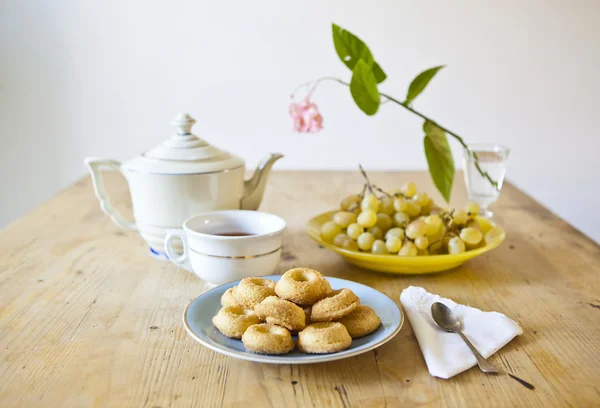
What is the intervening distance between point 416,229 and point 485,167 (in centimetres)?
29

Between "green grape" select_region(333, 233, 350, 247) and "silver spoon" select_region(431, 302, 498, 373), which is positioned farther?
"green grape" select_region(333, 233, 350, 247)

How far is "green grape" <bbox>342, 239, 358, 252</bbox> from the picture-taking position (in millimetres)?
987

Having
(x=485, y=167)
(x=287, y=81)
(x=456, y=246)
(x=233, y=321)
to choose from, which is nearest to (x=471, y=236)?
(x=456, y=246)

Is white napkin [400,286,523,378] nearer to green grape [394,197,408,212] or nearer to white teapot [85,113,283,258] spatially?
green grape [394,197,408,212]

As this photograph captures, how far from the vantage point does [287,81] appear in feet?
8.96

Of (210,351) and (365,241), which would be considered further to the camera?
(365,241)

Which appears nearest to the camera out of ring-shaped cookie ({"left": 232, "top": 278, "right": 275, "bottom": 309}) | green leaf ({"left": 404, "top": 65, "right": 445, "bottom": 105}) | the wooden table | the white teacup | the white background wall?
the wooden table

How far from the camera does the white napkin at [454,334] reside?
65 cm

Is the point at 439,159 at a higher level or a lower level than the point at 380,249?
higher

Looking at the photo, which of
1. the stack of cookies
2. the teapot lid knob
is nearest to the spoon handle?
the stack of cookies

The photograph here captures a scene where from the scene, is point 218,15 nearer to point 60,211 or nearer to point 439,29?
point 439,29

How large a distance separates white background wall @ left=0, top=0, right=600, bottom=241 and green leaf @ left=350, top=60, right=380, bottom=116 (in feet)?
5.75

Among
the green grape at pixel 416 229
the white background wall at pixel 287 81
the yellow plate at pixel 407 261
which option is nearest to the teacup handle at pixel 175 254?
the yellow plate at pixel 407 261

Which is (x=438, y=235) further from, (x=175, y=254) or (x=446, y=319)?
(x=175, y=254)
